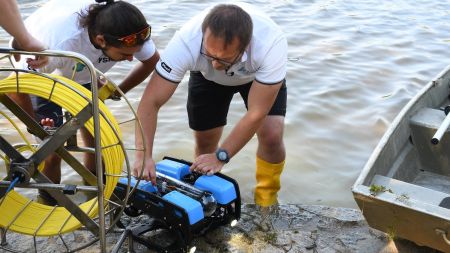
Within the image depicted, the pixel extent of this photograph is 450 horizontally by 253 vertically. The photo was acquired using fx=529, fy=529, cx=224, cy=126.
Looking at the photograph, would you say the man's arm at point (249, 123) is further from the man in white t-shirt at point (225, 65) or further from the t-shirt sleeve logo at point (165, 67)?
the t-shirt sleeve logo at point (165, 67)

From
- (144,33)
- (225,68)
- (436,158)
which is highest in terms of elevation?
(144,33)

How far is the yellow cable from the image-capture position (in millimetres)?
2572

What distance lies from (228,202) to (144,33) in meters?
1.16

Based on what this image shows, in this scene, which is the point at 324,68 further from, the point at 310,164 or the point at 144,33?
the point at 144,33

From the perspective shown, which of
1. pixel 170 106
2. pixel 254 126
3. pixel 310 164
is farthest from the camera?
pixel 170 106

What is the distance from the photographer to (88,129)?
2.64 meters

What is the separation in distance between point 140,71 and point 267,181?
1.34 meters

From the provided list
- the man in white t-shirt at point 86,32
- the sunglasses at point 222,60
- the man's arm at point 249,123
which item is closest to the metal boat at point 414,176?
the man's arm at point 249,123

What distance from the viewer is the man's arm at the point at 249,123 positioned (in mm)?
3273

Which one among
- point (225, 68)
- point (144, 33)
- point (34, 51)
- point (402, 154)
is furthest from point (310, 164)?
point (34, 51)

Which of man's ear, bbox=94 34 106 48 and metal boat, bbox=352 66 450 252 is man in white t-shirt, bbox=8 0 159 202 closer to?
man's ear, bbox=94 34 106 48

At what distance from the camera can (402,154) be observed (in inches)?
181

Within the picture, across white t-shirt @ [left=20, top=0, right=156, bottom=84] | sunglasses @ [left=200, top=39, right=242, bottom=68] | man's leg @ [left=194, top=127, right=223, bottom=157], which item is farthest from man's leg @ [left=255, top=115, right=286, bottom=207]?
white t-shirt @ [left=20, top=0, right=156, bottom=84]

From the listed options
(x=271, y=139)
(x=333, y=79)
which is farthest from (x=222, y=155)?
(x=333, y=79)
